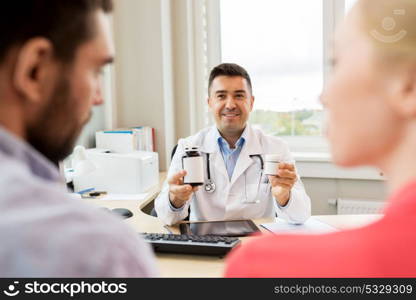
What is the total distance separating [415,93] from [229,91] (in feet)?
6.27

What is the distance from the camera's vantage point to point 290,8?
327 cm

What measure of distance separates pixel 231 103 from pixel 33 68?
5.93ft

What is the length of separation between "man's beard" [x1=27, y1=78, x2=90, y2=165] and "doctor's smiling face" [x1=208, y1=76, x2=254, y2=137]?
1.70 m

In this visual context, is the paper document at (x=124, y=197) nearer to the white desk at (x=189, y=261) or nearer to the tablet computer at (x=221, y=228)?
the white desk at (x=189, y=261)

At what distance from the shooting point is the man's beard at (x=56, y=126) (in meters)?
0.60

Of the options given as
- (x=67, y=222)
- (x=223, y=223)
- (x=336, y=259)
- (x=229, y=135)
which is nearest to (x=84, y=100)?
(x=67, y=222)

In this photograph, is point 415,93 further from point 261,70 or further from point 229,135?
point 261,70

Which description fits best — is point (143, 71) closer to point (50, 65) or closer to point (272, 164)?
point (272, 164)

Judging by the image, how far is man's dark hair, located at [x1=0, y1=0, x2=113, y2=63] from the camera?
561 millimetres

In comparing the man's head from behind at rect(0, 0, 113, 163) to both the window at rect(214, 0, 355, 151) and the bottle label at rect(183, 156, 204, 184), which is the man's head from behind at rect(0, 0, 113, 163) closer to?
the bottle label at rect(183, 156, 204, 184)

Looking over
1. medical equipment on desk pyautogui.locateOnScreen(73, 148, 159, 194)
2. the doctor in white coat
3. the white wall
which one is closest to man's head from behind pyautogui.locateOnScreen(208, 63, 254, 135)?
the doctor in white coat

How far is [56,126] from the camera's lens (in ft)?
2.05

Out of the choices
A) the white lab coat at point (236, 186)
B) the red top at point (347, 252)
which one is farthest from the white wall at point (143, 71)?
the red top at point (347, 252)

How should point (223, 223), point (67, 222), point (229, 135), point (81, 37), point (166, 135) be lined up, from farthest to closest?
1. point (166, 135)
2. point (229, 135)
3. point (223, 223)
4. point (81, 37)
5. point (67, 222)
